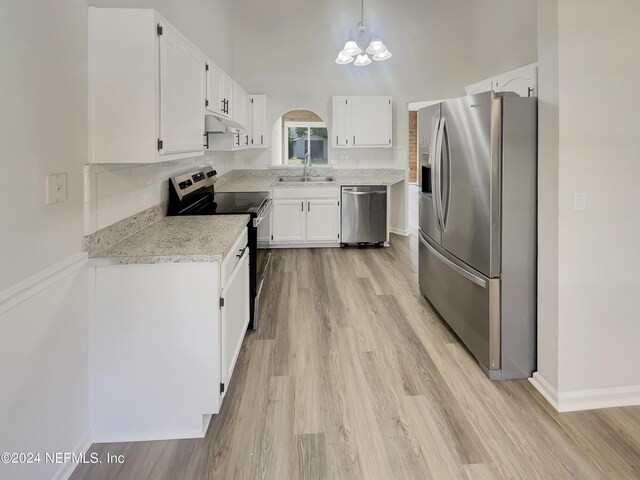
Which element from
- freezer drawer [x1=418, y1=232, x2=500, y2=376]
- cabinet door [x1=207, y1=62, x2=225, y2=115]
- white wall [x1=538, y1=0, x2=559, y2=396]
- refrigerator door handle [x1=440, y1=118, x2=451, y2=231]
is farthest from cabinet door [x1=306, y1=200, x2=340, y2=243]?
white wall [x1=538, y1=0, x2=559, y2=396]

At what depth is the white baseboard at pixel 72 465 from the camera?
164 cm

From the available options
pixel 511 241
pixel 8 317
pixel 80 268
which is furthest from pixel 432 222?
pixel 8 317

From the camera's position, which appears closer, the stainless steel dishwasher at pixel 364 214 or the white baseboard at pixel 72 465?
the white baseboard at pixel 72 465

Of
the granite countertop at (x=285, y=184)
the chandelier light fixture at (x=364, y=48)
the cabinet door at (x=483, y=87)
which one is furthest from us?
the granite countertop at (x=285, y=184)

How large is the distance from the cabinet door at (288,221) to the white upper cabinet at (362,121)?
1228 mm

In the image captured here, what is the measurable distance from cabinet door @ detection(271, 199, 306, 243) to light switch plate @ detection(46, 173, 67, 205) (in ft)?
13.3

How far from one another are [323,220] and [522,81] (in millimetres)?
2933

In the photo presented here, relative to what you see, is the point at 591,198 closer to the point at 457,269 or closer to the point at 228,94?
the point at 457,269

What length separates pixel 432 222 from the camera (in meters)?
3.30

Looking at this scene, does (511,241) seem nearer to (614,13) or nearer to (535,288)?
(535,288)

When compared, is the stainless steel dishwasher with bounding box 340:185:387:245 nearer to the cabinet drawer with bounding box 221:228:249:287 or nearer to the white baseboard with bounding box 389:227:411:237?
the white baseboard with bounding box 389:227:411:237

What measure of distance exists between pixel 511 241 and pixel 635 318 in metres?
0.72

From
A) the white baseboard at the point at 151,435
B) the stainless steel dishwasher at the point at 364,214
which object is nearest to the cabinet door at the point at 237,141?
the stainless steel dishwasher at the point at 364,214

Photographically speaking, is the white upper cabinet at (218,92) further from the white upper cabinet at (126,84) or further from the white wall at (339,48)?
the white wall at (339,48)
